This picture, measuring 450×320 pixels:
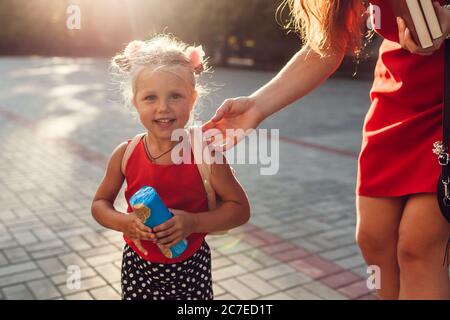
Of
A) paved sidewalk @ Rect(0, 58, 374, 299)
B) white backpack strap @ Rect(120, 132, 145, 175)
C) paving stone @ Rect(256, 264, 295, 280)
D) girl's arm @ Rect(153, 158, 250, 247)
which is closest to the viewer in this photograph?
girl's arm @ Rect(153, 158, 250, 247)

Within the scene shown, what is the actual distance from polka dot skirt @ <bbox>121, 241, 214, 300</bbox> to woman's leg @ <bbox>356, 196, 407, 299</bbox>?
0.64 meters

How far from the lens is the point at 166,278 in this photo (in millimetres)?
1852

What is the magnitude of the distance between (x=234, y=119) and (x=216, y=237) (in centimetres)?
250

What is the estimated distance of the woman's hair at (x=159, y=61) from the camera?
1.66m

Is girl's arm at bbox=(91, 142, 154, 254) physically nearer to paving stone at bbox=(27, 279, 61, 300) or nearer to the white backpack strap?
the white backpack strap

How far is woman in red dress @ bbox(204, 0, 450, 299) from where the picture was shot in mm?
1785

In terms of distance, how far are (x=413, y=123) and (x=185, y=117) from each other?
0.80 m

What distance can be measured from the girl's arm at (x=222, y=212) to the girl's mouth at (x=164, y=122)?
20 centimetres

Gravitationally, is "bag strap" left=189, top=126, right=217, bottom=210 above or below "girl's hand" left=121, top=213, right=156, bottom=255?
above

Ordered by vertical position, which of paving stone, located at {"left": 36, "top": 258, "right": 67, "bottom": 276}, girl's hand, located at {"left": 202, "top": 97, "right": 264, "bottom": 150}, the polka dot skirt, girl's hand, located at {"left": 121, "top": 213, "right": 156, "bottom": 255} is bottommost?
paving stone, located at {"left": 36, "top": 258, "right": 67, "bottom": 276}

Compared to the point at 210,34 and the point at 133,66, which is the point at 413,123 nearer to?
the point at 133,66

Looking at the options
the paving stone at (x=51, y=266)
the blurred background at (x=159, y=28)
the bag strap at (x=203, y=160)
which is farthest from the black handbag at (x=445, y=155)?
the blurred background at (x=159, y=28)

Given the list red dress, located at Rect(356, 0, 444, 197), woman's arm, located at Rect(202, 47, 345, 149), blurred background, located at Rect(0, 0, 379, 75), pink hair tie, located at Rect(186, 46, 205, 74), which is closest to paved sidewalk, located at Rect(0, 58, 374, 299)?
woman's arm, located at Rect(202, 47, 345, 149)

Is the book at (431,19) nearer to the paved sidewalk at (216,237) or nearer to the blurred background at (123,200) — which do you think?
the blurred background at (123,200)
